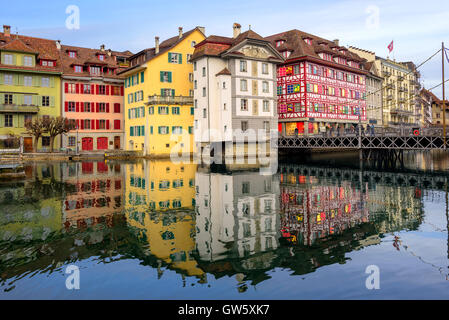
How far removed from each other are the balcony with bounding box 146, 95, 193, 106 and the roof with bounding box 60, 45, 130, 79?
11229 millimetres

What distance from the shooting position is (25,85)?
5222 cm

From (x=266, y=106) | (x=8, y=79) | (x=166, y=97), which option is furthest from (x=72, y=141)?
(x=266, y=106)

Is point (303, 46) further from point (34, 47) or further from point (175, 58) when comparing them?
→ point (34, 47)

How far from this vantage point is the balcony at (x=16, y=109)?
163 feet

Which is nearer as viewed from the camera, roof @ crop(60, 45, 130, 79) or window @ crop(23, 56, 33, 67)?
window @ crop(23, 56, 33, 67)

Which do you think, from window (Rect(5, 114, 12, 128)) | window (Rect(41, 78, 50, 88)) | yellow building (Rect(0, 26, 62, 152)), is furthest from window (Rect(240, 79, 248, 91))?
window (Rect(5, 114, 12, 128))

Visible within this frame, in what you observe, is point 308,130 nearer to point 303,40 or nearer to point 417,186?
point 303,40

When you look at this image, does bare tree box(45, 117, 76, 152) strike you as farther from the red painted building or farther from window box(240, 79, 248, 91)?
the red painted building

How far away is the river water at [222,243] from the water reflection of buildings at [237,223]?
0.18 ft

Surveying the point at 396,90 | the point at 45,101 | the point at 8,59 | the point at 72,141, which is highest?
the point at 396,90

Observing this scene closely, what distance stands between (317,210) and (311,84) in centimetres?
4512

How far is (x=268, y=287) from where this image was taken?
358 inches

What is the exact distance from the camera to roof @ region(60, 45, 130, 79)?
56100 mm
